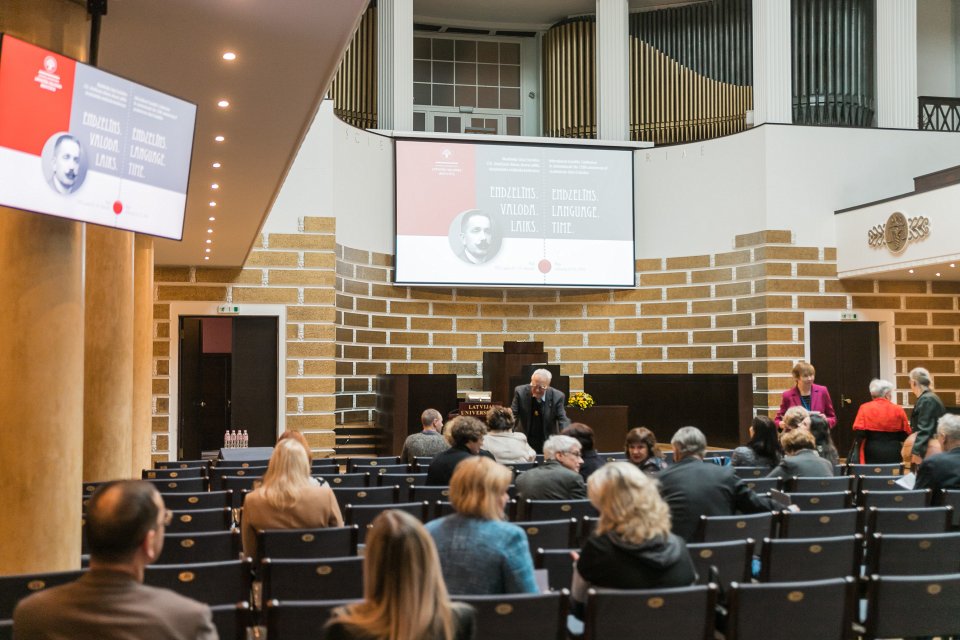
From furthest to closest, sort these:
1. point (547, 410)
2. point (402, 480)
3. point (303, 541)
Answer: point (547, 410), point (402, 480), point (303, 541)

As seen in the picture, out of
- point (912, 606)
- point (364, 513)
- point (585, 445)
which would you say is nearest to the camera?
point (912, 606)

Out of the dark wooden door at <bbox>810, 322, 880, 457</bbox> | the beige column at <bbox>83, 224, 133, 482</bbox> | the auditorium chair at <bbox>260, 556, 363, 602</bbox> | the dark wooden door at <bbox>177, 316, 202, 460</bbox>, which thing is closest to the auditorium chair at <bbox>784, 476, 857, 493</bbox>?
the auditorium chair at <bbox>260, 556, 363, 602</bbox>

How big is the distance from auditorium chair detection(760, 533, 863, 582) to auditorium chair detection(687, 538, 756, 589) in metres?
0.09

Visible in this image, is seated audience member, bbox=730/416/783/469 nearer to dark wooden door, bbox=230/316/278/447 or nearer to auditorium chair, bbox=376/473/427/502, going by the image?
auditorium chair, bbox=376/473/427/502

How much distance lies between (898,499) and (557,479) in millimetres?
2083

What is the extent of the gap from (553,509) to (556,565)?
1218 millimetres

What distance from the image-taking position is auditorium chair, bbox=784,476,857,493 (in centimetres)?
606

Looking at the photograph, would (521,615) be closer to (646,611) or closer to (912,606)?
(646,611)

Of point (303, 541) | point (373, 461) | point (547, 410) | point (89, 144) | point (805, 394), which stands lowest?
point (373, 461)

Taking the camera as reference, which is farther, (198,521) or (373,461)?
(373,461)

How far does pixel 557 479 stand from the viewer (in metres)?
5.44

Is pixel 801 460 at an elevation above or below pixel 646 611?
above

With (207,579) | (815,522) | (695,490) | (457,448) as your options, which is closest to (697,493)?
(695,490)

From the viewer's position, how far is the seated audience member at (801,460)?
621cm
